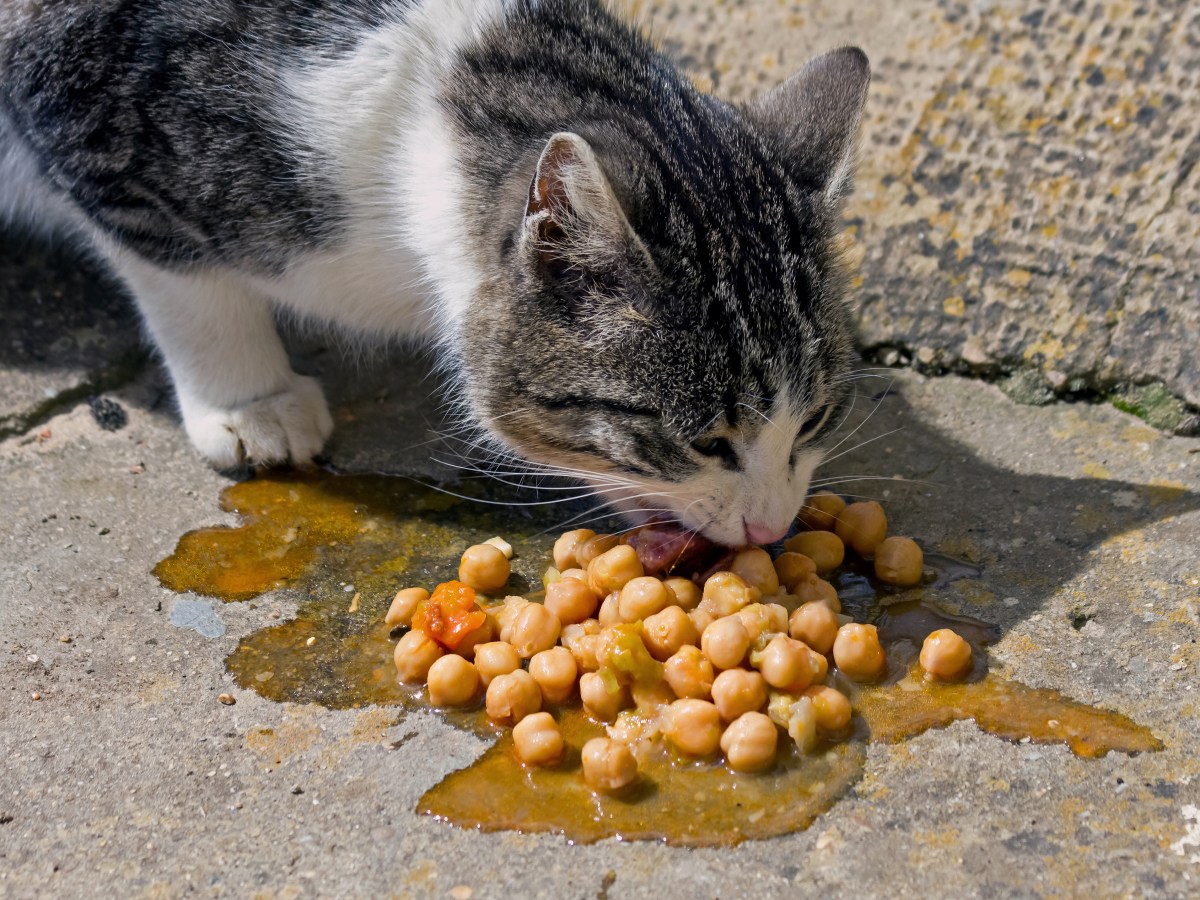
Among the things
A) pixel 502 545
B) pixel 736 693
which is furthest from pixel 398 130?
pixel 736 693

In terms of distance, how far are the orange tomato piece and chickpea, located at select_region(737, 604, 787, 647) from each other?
507 mm

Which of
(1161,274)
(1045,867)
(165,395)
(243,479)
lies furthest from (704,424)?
(165,395)

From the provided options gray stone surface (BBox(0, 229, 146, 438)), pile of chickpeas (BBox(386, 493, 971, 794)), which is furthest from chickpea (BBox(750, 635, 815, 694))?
gray stone surface (BBox(0, 229, 146, 438))

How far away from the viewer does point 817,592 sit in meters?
2.19

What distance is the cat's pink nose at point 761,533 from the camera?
2.09 meters

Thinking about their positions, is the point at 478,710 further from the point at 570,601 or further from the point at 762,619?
the point at 762,619

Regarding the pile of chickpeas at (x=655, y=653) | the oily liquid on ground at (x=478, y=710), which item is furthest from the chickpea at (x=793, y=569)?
the oily liquid on ground at (x=478, y=710)

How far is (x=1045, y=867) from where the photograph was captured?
5.46 feet

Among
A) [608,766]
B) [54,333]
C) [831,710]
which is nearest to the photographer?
[608,766]

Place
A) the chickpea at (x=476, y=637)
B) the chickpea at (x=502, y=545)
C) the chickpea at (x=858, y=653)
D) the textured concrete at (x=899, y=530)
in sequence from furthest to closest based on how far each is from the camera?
the chickpea at (x=502, y=545), the chickpea at (x=476, y=637), the chickpea at (x=858, y=653), the textured concrete at (x=899, y=530)

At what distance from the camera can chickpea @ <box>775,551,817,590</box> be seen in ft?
7.37

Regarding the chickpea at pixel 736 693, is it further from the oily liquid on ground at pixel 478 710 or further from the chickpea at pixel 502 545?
the chickpea at pixel 502 545

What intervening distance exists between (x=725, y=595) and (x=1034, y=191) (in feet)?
5.02

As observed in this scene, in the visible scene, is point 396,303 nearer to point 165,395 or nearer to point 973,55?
point 165,395
